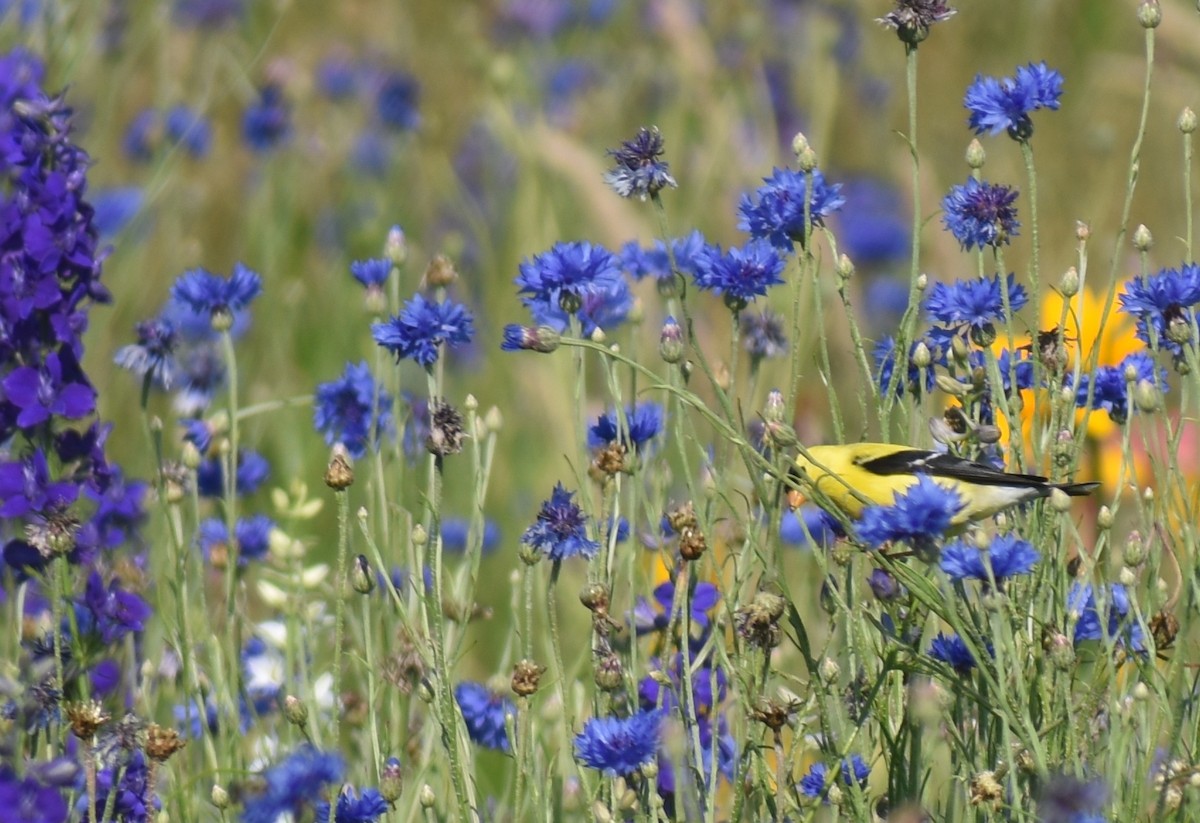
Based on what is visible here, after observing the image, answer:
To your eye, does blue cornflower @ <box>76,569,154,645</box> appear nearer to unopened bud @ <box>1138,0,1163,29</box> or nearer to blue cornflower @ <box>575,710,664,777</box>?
blue cornflower @ <box>575,710,664,777</box>

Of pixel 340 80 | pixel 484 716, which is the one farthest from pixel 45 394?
pixel 340 80

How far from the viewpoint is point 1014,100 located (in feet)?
5.77

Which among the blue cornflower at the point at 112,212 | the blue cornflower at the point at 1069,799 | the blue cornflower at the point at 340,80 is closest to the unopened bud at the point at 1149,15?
the blue cornflower at the point at 1069,799

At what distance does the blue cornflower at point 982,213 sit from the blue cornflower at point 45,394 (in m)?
1.07

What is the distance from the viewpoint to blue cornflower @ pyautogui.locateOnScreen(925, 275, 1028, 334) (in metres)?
1.74

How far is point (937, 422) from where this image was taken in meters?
1.71

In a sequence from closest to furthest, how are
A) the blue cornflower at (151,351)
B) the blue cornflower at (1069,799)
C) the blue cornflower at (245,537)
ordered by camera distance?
the blue cornflower at (1069,799) < the blue cornflower at (151,351) < the blue cornflower at (245,537)

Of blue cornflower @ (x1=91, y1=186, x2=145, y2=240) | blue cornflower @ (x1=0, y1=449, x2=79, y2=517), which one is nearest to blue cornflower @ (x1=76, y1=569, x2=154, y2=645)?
blue cornflower @ (x1=0, y1=449, x2=79, y2=517)

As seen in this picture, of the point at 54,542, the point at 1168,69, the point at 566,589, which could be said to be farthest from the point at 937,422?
the point at 1168,69

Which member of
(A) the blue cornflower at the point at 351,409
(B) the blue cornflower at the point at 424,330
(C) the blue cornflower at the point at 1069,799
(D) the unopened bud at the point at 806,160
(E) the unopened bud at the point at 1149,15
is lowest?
(C) the blue cornflower at the point at 1069,799

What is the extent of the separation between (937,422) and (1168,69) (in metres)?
4.18

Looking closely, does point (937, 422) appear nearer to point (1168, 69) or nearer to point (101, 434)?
point (101, 434)

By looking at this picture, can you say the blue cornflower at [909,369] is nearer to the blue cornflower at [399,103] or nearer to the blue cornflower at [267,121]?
the blue cornflower at [267,121]

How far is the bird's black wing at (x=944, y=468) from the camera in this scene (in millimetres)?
1615
